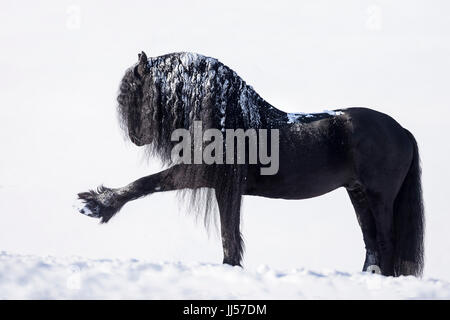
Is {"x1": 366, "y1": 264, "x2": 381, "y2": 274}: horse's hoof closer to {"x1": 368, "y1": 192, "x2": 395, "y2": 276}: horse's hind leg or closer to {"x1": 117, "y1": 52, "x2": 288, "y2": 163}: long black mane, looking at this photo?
{"x1": 368, "y1": 192, "x2": 395, "y2": 276}: horse's hind leg

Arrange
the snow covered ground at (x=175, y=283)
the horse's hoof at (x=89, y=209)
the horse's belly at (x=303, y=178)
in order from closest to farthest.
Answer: the snow covered ground at (x=175, y=283) → the horse's hoof at (x=89, y=209) → the horse's belly at (x=303, y=178)

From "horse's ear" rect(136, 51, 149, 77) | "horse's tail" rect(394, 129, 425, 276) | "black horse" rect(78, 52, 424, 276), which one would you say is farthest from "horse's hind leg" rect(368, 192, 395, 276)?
"horse's ear" rect(136, 51, 149, 77)

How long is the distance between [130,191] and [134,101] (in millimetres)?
955

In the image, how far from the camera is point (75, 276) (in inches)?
190

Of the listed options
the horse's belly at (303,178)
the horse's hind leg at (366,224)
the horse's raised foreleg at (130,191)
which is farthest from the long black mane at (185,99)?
the horse's hind leg at (366,224)

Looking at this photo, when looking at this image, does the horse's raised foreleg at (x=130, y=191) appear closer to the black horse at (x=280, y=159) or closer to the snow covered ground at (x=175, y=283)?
the black horse at (x=280, y=159)

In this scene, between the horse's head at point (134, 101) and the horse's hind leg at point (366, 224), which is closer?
the horse's head at point (134, 101)

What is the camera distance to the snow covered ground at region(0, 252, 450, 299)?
4605 mm

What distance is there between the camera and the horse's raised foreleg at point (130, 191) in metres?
6.37

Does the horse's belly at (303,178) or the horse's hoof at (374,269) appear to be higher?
Result: the horse's belly at (303,178)

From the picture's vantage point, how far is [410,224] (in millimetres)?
7465

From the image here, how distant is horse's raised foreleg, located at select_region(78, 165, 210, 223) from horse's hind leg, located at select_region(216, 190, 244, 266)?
0.24m

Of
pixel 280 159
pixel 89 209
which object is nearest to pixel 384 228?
pixel 280 159

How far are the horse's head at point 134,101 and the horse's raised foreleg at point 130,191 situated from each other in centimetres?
53
